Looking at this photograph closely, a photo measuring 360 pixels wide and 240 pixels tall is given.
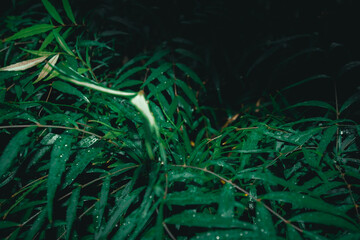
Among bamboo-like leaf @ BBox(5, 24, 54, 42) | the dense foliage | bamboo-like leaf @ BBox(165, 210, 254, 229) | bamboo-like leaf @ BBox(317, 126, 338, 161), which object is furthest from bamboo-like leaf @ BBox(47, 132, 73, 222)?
bamboo-like leaf @ BBox(317, 126, 338, 161)

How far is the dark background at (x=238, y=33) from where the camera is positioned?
0.93m

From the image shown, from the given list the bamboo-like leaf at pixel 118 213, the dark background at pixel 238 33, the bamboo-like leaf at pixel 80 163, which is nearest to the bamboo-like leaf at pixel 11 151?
the bamboo-like leaf at pixel 80 163

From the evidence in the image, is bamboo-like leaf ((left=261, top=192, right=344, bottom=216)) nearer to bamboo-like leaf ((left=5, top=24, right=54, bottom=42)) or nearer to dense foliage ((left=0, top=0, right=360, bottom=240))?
dense foliage ((left=0, top=0, right=360, bottom=240))

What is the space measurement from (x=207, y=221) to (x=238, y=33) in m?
1.20

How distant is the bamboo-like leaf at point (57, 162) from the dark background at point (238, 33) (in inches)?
26.1

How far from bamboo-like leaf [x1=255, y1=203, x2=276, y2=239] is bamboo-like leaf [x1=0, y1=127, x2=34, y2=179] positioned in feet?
1.62

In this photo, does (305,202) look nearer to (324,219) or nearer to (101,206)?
(324,219)

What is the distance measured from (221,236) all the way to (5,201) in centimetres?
55

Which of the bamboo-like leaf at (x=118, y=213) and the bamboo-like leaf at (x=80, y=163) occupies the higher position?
the bamboo-like leaf at (x=80, y=163)

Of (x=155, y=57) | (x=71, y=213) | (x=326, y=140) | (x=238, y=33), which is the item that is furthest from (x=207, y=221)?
(x=238, y=33)

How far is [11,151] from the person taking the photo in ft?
1.24

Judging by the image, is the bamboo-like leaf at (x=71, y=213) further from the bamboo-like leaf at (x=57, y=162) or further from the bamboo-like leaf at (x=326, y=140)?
the bamboo-like leaf at (x=326, y=140)

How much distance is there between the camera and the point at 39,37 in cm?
79

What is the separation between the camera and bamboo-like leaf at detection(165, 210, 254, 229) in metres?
0.34
